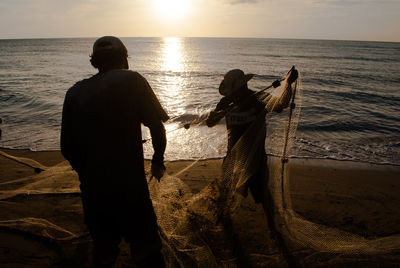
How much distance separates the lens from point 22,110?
11.7 meters

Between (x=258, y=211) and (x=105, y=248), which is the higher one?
(x=105, y=248)

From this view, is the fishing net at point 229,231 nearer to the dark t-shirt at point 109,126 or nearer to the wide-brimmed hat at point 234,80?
the wide-brimmed hat at point 234,80

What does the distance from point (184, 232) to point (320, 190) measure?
3044 mm

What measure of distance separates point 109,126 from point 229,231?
2.46 meters

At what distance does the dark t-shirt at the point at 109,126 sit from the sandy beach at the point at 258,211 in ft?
5.68

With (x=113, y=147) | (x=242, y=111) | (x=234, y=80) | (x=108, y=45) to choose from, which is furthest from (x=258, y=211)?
(x=108, y=45)

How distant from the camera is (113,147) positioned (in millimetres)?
1685

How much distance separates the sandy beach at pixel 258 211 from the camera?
3.00 meters

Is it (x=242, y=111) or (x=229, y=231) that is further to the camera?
(x=229, y=231)

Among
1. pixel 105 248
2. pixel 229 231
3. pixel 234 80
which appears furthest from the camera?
pixel 229 231

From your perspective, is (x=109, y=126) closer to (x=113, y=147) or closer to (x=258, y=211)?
(x=113, y=147)

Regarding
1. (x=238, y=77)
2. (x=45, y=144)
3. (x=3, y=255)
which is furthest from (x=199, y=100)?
(x=3, y=255)

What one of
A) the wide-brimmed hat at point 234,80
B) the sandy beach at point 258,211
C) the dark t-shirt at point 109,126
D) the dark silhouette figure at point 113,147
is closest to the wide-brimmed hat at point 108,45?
the dark silhouette figure at point 113,147

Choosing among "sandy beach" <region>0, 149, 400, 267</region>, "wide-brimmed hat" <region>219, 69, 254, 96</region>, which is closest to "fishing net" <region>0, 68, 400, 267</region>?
"sandy beach" <region>0, 149, 400, 267</region>
